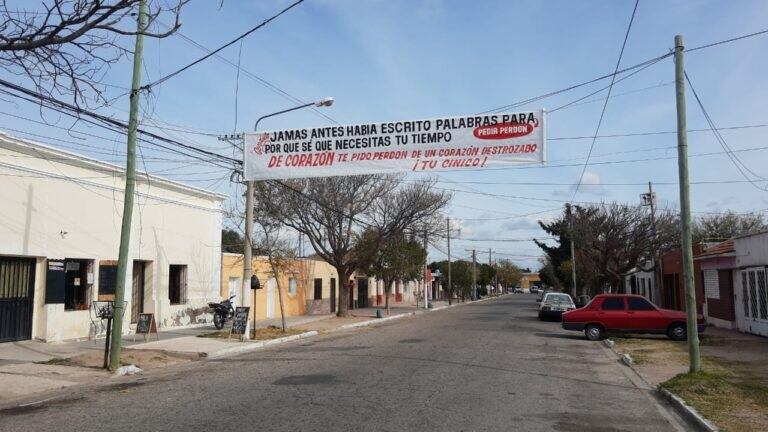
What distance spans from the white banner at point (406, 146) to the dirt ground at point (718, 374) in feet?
17.5

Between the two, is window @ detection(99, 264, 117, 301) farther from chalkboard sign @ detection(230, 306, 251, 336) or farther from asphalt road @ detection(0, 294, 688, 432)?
asphalt road @ detection(0, 294, 688, 432)

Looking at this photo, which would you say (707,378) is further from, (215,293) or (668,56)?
(215,293)

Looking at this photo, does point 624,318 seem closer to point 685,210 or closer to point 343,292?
point 685,210

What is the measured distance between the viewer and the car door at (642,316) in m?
20.7

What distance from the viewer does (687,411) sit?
892 cm

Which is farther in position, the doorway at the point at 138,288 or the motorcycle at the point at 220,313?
the motorcycle at the point at 220,313

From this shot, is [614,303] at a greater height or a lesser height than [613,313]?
greater

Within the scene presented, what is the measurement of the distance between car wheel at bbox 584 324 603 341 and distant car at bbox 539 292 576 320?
385 inches

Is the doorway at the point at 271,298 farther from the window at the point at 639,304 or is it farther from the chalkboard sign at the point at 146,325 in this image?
the window at the point at 639,304

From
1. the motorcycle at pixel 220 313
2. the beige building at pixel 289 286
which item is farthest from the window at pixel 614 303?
the motorcycle at pixel 220 313

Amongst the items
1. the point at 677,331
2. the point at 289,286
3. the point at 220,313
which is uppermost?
the point at 289,286

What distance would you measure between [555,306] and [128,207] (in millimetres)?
23042

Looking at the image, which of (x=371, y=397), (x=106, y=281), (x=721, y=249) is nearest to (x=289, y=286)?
(x=106, y=281)

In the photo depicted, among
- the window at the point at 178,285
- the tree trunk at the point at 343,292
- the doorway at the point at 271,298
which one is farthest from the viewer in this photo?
the tree trunk at the point at 343,292
